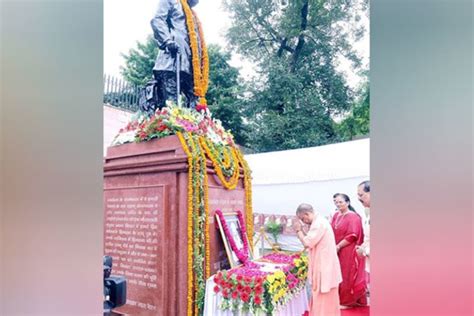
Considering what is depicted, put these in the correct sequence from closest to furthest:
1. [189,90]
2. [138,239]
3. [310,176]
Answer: [138,239], [189,90], [310,176]

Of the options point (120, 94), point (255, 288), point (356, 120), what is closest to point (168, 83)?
point (255, 288)

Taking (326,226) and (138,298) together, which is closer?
(138,298)

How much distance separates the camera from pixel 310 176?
5414mm

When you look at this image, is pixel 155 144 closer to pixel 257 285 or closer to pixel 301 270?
pixel 257 285

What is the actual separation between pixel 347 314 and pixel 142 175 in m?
2.73

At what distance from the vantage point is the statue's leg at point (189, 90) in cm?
414

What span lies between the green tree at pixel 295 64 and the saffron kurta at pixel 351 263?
4645 mm

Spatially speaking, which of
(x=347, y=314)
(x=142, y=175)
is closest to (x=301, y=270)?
(x=347, y=314)

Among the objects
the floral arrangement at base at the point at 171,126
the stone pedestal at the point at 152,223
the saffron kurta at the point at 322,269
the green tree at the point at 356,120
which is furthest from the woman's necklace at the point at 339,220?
the green tree at the point at 356,120

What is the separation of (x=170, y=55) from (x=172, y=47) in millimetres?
133

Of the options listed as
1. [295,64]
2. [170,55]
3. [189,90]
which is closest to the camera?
[170,55]

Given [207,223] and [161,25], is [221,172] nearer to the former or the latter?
[207,223]

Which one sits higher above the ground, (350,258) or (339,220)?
(339,220)

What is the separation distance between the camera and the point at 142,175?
3.38m
